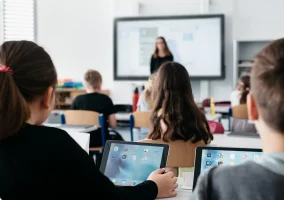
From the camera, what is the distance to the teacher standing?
689cm

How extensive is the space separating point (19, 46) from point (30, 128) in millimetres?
246

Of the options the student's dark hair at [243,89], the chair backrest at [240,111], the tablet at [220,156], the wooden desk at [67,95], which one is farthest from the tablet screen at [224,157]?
the wooden desk at [67,95]

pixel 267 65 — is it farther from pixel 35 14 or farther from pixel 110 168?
pixel 35 14

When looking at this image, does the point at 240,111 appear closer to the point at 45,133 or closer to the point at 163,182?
the point at 163,182

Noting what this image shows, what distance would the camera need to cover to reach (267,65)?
0.94 metres

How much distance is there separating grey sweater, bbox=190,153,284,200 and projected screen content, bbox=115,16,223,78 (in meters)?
6.37

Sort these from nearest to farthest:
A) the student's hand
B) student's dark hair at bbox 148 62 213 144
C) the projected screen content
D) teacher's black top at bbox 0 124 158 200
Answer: teacher's black top at bbox 0 124 158 200
the student's hand
student's dark hair at bbox 148 62 213 144
the projected screen content

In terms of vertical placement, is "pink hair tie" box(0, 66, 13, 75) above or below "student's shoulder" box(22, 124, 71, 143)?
above

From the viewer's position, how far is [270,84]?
3.07ft

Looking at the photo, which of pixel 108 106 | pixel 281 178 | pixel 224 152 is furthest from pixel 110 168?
pixel 108 106

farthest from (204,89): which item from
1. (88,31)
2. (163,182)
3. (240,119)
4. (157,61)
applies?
(163,182)

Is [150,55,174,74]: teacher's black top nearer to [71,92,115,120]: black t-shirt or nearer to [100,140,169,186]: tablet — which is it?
[71,92,115,120]: black t-shirt

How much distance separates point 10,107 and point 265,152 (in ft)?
2.27

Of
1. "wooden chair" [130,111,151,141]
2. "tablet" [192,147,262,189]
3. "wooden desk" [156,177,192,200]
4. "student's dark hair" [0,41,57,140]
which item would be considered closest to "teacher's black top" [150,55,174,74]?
"wooden chair" [130,111,151,141]
